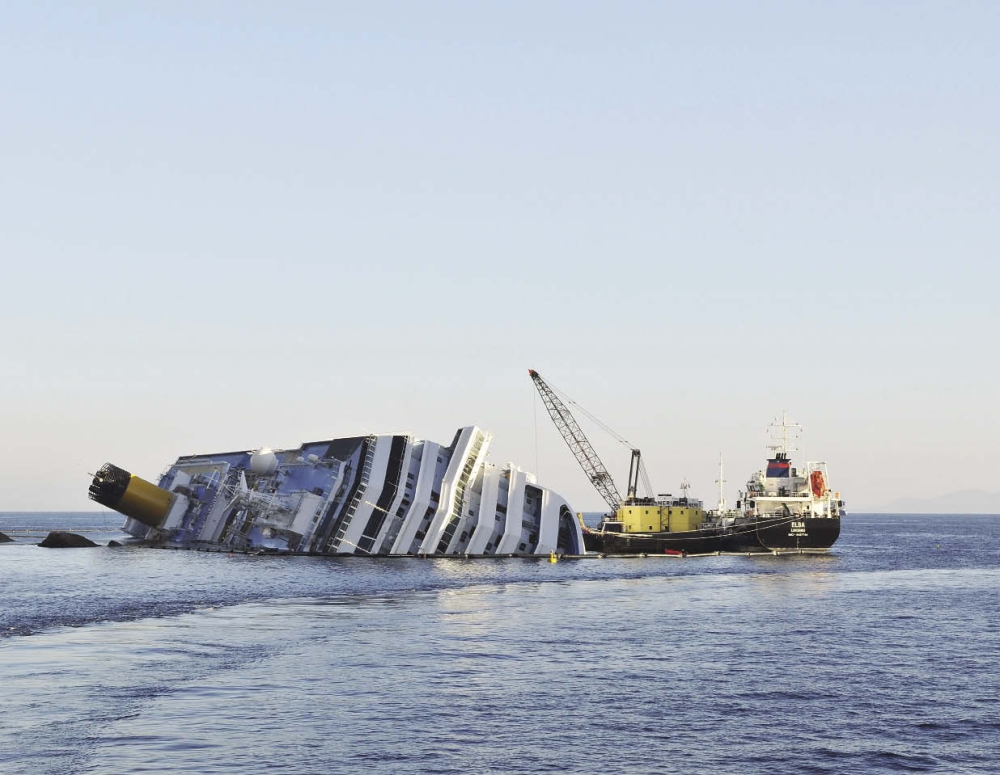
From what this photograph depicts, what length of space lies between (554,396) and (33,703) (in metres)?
118

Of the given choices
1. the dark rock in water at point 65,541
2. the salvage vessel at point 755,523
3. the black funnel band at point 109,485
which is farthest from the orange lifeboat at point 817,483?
the dark rock in water at point 65,541

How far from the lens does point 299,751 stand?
28.6 m

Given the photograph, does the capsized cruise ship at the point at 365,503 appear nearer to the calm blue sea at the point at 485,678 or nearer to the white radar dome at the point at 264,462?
the white radar dome at the point at 264,462

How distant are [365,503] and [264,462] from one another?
50.5ft

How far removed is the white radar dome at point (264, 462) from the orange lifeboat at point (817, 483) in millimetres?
62097

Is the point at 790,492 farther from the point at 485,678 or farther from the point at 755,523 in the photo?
the point at 485,678

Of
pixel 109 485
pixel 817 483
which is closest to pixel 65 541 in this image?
pixel 109 485

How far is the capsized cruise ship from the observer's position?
310 feet

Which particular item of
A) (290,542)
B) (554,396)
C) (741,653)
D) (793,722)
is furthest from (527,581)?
(554,396)

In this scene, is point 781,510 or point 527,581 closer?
point 527,581

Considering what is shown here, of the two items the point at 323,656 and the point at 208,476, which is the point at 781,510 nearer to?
the point at 208,476

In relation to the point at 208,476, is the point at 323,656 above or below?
below

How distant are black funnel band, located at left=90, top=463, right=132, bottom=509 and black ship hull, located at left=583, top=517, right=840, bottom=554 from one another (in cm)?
5435

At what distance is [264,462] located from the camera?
103 meters
